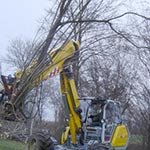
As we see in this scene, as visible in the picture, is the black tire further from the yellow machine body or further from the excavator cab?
the yellow machine body

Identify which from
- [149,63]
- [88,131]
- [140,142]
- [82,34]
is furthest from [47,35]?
[140,142]

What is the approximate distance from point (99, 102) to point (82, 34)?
7.49m

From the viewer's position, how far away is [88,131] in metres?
15.7

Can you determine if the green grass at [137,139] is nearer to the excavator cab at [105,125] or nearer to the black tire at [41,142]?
the excavator cab at [105,125]

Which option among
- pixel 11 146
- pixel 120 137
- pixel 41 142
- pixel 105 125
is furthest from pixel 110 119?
pixel 11 146

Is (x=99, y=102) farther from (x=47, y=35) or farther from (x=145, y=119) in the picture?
(x=145, y=119)

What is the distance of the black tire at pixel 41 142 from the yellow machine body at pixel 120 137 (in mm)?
2352

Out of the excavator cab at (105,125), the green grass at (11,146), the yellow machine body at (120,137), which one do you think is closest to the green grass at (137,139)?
the green grass at (11,146)

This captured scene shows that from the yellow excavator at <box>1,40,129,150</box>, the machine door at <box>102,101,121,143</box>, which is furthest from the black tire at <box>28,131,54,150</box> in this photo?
the machine door at <box>102,101,121,143</box>

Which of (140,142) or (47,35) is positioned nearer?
(47,35)

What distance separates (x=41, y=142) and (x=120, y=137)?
9.96ft

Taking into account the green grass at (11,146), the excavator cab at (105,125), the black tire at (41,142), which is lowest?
the green grass at (11,146)

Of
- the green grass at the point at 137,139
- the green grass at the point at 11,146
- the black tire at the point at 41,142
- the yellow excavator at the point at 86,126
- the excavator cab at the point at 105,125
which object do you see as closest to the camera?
the black tire at the point at 41,142

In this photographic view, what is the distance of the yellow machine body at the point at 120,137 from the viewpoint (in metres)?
15.5
